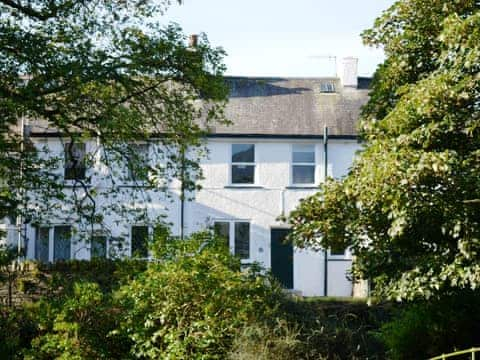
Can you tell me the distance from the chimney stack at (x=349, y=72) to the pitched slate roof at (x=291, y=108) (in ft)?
0.86

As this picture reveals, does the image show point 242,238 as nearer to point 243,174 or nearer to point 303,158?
point 243,174

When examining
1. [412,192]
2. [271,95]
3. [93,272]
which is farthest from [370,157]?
[271,95]

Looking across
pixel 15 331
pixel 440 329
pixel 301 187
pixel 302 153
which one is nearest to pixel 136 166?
pixel 15 331

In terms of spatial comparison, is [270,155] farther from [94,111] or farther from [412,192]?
[412,192]

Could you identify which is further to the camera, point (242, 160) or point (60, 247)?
point (242, 160)

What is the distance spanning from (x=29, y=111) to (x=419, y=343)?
9.26 metres

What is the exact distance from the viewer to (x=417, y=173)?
972 centimetres

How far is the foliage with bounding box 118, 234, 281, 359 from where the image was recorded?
1200 cm

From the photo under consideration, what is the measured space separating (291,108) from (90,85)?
1597 cm

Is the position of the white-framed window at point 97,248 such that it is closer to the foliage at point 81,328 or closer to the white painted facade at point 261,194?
the foliage at point 81,328

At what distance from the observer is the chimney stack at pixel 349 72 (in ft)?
109

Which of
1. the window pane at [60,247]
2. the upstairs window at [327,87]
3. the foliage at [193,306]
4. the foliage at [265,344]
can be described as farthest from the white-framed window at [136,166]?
the upstairs window at [327,87]

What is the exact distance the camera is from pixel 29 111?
16734 mm

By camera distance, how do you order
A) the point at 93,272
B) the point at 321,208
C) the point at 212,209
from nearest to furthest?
the point at 321,208
the point at 93,272
the point at 212,209
